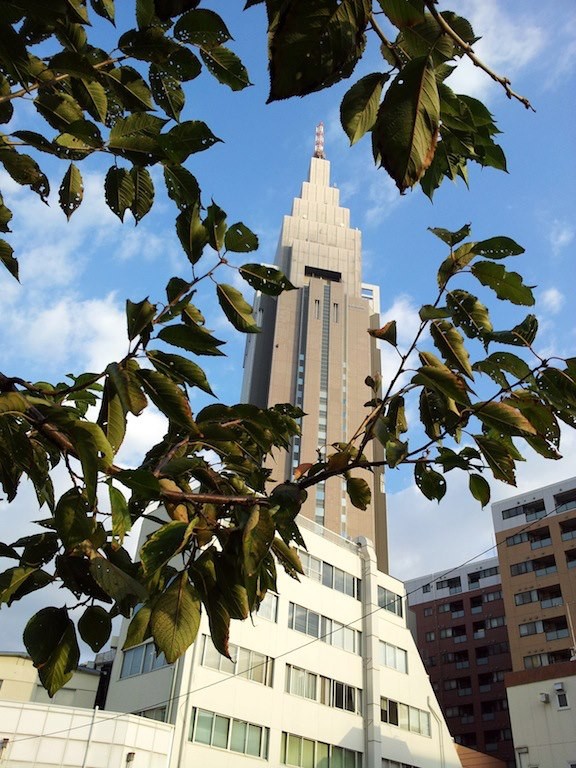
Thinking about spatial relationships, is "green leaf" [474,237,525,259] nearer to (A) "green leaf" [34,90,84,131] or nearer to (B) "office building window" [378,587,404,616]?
(A) "green leaf" [34,90,84,131]

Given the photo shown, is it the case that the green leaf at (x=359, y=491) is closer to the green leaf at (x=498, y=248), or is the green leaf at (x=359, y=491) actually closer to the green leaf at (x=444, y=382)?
the green leaf at (x=444, y=382)

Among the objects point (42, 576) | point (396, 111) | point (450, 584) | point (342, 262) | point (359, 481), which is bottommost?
point (42, 576)

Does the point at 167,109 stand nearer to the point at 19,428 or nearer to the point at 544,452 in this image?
the point at 19,428

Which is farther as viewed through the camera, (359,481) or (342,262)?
(342,262)

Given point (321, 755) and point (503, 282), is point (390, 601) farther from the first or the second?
point (503, 282)

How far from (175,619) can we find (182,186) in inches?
45.2

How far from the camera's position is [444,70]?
1.47 m

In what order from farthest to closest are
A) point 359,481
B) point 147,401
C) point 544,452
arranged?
point 359,481 → point 544,452 → point 147,401

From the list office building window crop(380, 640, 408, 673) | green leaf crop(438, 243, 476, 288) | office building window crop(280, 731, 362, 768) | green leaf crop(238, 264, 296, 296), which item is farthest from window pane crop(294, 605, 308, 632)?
green leaf crop(438, 243, 476, 288)

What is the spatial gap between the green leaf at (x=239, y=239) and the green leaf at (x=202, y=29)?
1.56 ft

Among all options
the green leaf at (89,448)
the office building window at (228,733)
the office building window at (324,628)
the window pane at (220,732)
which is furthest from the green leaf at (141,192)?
the office building window at (324,628)

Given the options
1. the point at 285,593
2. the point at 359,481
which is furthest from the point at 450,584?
the point at 359,481

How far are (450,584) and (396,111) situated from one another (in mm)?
65225

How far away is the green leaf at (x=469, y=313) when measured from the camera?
1.83 metres
